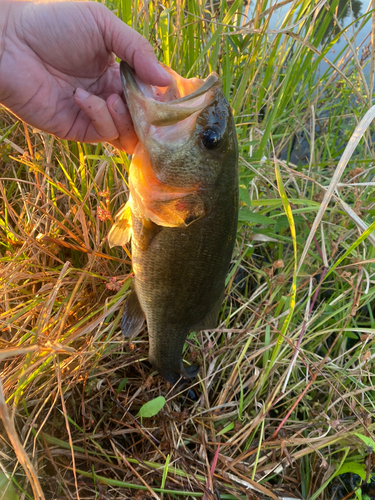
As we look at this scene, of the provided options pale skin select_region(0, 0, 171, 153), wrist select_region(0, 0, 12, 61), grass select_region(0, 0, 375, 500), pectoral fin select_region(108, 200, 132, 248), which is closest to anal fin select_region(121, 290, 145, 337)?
grass select_region(0, 0, 375, 500)

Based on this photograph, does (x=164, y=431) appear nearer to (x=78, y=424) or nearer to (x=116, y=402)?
(x=116, y=402)

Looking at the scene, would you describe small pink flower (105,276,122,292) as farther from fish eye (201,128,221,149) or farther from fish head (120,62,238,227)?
fish eye (201,128,221,149)

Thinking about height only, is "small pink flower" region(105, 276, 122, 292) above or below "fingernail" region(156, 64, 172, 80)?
below

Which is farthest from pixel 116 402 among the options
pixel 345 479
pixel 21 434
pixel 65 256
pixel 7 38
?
pixel 7 38

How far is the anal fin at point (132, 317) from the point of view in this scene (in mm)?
1848

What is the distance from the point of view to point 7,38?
4.94 feet

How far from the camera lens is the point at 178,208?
152 cm

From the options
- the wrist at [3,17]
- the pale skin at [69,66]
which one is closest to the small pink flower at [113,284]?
the pale skin at [69,66]

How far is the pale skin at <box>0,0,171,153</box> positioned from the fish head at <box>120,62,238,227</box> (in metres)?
0.12

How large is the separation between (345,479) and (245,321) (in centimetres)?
111

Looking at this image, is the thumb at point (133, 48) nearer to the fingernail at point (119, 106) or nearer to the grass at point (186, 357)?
the fingernail at point (119, 106)

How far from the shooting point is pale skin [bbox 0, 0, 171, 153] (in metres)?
1.46

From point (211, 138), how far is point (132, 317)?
109 cm

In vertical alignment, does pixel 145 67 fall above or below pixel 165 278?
above
